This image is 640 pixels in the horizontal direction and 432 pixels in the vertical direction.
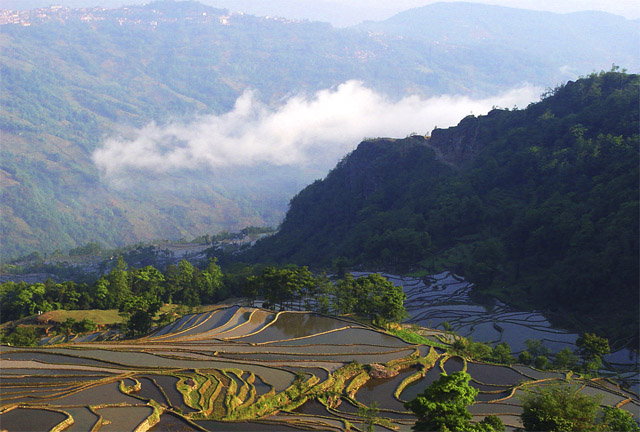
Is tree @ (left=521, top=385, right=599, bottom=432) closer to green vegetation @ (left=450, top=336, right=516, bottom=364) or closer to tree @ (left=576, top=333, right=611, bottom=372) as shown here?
green vegetation @ (left=450, top=336, right=516, bottom=364)

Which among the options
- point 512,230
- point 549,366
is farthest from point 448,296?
point 549,366

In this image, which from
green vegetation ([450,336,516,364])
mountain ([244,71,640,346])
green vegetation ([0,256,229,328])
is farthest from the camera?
green vegetation ([0,256,229,328])

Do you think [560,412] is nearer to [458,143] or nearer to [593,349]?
[593,349]

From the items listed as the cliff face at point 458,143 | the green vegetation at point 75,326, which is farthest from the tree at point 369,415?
the cliff face at point 458,143

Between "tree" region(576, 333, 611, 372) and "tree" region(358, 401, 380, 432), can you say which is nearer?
"tree" region(358, 401, 380, 432)

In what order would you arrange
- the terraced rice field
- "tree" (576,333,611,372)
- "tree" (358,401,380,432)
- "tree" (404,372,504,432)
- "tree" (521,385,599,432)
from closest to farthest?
"tree" (404,372,504,432)
"tree" (521,385,599,432)
"tree" (358,401,380,432)
the terraced rice field
"tree" (576,333,611,372)

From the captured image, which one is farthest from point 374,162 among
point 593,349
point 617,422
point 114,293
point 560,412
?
point 560,412

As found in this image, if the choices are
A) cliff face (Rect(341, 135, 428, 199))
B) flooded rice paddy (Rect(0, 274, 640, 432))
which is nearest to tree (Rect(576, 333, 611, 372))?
flooded rice paddy (Rect(0, 274, 640, 432))

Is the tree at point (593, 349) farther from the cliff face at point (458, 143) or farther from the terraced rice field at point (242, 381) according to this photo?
the cliff face at point (458, 143)
